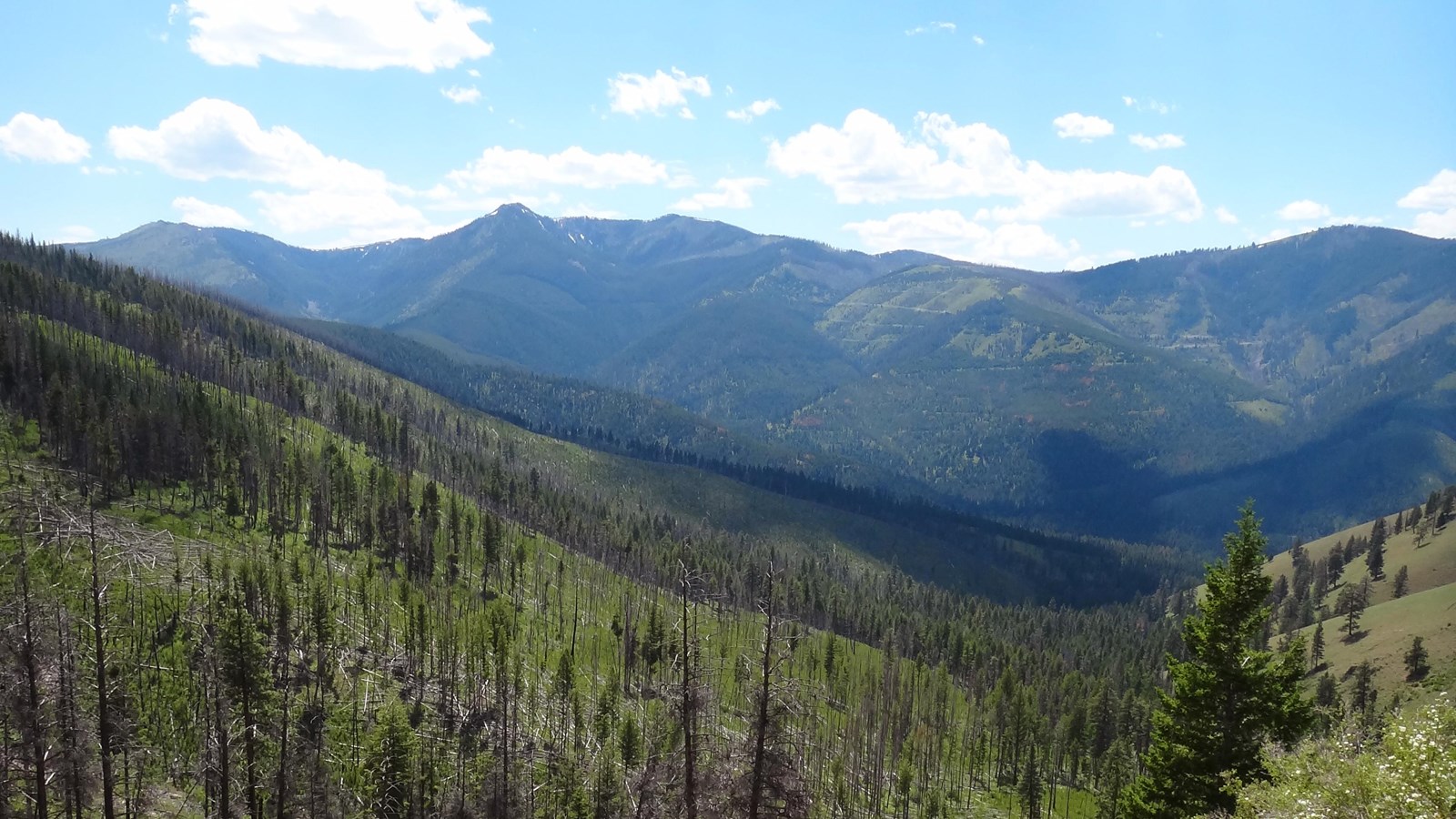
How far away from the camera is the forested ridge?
3203 centimetres

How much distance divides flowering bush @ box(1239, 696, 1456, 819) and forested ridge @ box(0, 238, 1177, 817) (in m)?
12.8

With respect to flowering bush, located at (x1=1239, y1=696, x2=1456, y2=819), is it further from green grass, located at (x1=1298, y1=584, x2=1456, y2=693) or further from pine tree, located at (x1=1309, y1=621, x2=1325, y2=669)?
pine tree, located at (x1=1309, y1=621, x2=1325, y2=669)

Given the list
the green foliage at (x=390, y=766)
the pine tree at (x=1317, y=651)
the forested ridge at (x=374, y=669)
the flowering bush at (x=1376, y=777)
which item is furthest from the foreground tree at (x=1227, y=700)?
the pine tree at (x=1317, y=651)

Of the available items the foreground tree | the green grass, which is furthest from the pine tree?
the foreground tree

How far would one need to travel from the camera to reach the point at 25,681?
111 ft

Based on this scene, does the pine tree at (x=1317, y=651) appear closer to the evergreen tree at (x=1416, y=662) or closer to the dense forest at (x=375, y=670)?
the evergreen tree at (x=1416, y=662)

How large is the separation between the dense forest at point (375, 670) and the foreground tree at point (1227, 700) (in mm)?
1895

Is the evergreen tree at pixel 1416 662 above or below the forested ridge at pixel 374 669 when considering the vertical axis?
below

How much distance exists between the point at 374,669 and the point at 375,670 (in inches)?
9.2

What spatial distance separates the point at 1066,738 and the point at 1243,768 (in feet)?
485

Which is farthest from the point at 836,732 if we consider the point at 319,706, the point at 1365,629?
the point at 1365,629

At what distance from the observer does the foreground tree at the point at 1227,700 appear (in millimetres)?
26266

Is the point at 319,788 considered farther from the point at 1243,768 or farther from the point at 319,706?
the point at 1243,768

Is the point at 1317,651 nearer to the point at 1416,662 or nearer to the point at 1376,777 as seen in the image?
the point at 1416,662
